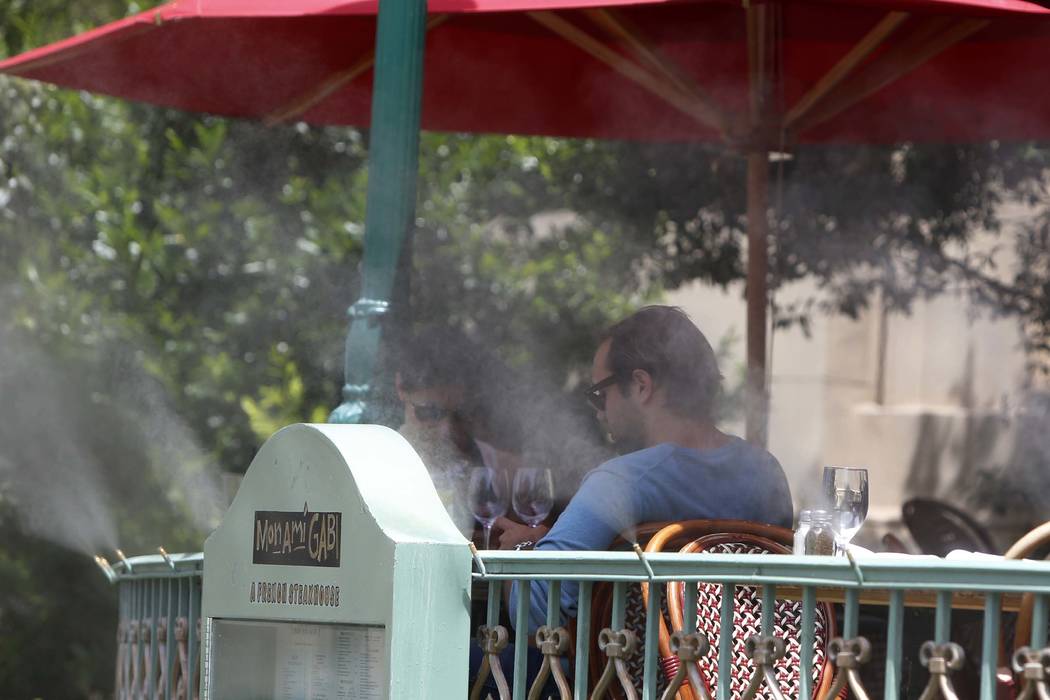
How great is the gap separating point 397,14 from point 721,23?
6.67 ft

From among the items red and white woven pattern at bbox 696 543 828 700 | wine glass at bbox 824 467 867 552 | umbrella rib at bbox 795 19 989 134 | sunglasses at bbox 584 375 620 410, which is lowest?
red and white woven pattern at bbox 696 543 828 700

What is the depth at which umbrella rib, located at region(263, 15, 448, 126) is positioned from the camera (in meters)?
4.86

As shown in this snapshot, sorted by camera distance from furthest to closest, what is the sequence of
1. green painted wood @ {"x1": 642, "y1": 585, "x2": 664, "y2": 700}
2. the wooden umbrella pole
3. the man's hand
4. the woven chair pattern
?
1. the wooden umbrella pole
2. the man's hand
3. the woven chair pattern
4. green painted wood @ {"x1": 642, "y1": 585, "x2": 664, "y2": 700}

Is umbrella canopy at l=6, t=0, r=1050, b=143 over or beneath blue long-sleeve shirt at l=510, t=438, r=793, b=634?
over

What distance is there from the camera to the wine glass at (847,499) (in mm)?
2809

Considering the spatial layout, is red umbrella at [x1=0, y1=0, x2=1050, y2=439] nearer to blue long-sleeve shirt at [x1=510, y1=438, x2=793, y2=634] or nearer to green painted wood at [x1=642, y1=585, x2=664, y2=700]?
blue long-sleeve shirt at [x1=510, y1=438, x2=793, y2=634]

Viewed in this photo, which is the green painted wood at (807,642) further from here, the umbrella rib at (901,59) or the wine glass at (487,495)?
the umbrella rib at (901,59)

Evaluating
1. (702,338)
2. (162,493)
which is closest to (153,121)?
(162,493)

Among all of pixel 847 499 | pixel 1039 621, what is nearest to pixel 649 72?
pixel 847 499

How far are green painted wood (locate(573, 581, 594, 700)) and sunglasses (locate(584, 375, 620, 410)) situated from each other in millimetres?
951

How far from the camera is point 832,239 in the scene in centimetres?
652

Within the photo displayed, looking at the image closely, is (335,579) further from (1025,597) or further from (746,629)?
(1025,597)

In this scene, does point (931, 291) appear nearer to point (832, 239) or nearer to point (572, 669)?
point (832, 239)

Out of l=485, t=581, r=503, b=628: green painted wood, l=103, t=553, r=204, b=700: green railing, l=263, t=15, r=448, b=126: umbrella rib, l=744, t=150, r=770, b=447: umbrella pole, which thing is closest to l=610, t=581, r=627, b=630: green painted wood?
l=485, t=581, r=503, b=628: green painted wood
